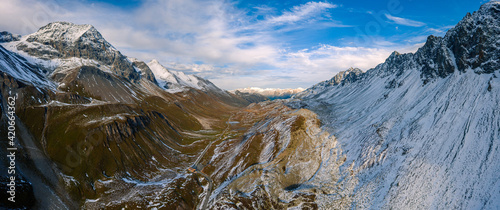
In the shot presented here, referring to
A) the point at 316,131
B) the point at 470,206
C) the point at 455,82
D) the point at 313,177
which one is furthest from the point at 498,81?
the point at 313,177

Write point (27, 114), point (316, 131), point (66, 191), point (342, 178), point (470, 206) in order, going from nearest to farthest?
point (470, 206) < point (66, 191) < point (342, 178) < point (27, 114) < point (316, 131)

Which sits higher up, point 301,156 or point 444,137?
point 444,137

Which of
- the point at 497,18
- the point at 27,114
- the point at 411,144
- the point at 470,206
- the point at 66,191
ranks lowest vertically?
the point at 470,206

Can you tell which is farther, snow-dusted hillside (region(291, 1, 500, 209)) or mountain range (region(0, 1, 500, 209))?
mountain range (region(0, 1, 500, 209))

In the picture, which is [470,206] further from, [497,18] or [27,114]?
[27,114]

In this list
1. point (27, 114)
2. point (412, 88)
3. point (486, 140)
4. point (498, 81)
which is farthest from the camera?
point (412, 88)

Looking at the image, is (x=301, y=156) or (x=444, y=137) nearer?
(x=444, y=137)

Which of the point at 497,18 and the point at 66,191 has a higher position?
the point at 497,18

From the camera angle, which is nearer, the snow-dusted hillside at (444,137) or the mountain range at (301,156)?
the snow-dusted hillside at (444,137)
